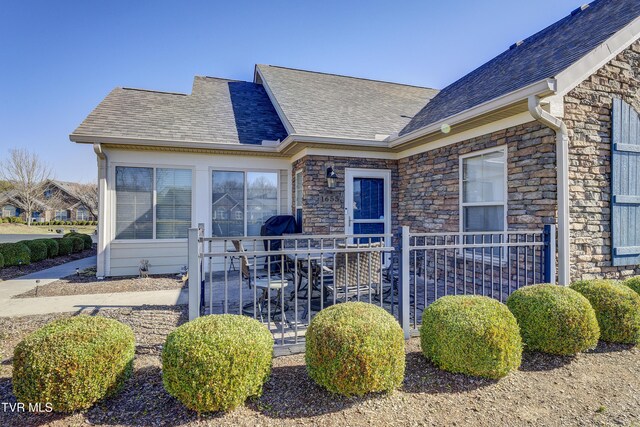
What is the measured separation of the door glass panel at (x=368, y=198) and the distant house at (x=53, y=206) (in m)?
35.9

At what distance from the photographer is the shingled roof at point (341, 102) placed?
7.33 metres

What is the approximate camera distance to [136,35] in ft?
24.6

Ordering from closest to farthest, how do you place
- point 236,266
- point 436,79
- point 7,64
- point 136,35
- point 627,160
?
point 627,160, point 136,35, point 236,266, point 7,64, point 436,79

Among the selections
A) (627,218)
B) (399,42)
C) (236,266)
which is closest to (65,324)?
(236,266)

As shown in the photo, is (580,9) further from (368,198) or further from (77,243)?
(77,243)

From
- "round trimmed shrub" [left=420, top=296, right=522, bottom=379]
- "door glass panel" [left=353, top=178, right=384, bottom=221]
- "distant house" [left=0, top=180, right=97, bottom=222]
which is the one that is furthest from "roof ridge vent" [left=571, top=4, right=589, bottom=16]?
"distant house" [left=0, top=180, right=97, bottom=222]

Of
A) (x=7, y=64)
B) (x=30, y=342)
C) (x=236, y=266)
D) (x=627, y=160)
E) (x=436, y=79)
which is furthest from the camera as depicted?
(x=436, y=79)

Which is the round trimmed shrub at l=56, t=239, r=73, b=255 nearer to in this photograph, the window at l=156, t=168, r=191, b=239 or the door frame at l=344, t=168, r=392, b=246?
the window at l=156, t=168, r=191, b=239

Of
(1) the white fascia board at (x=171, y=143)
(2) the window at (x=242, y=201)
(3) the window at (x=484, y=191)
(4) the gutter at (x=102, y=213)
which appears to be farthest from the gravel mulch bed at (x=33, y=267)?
(3) the window at (x=484, y=191)

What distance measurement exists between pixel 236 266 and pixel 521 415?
7.02m

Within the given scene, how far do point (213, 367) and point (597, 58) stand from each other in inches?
230

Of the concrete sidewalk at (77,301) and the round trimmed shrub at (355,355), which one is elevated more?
the round trimmed shrub at (355,355)

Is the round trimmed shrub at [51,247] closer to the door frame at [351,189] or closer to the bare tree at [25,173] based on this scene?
the door frame at [351,189]

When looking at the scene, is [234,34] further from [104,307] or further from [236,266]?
[104,307]
